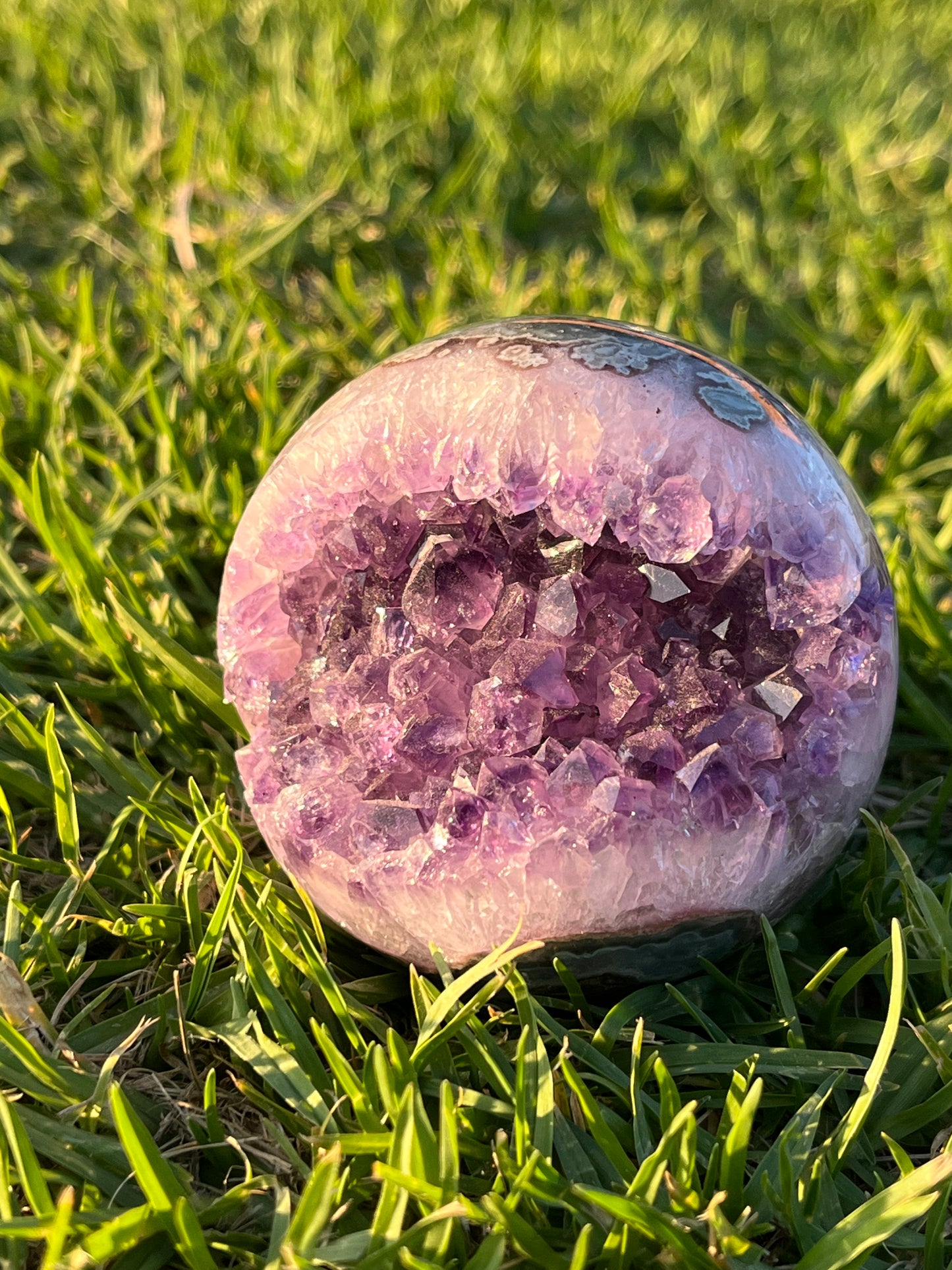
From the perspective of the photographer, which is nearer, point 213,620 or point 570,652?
point 570,652

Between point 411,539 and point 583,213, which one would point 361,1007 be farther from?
point 583,213

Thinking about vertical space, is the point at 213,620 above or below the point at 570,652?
below

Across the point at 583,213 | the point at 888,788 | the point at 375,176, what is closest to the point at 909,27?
the point at 583,213

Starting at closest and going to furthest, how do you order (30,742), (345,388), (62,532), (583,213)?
(345,388) → (30,742) → (62,532) → (583,213)
